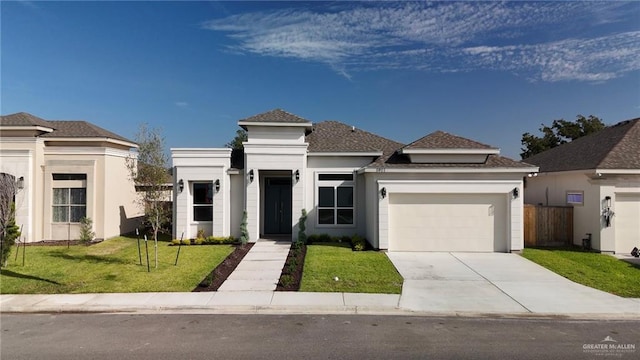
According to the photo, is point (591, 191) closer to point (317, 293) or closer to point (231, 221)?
point (317, 293)

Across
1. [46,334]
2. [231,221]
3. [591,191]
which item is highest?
[591,191]

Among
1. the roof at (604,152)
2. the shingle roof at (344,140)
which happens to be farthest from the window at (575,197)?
the shingle roof at (344,140)

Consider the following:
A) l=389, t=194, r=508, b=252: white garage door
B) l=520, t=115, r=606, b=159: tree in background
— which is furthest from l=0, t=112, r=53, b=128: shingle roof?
l=520, t=115, r=606, b=159: tree in background

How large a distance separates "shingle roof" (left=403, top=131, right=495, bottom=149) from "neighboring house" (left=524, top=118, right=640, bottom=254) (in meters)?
4.29

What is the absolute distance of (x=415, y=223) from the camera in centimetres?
1452

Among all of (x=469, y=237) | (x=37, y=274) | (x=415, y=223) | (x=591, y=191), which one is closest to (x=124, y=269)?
(x=37, y=274)

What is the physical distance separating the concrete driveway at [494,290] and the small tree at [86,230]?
12.4 meters

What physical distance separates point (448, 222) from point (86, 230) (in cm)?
1474

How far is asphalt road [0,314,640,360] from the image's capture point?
6090 millimetres

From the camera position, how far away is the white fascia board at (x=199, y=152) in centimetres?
1622

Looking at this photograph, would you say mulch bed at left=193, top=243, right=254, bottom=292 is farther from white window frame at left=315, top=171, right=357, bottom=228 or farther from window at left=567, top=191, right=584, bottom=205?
window at left=567, top=191, right=584, bottom=205

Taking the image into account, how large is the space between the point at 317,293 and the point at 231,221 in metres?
8.18

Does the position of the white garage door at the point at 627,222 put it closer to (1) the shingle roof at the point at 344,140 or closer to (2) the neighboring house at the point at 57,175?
(1) the shingle roof at the point at 344,140

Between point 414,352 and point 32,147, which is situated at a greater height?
point 32,147
